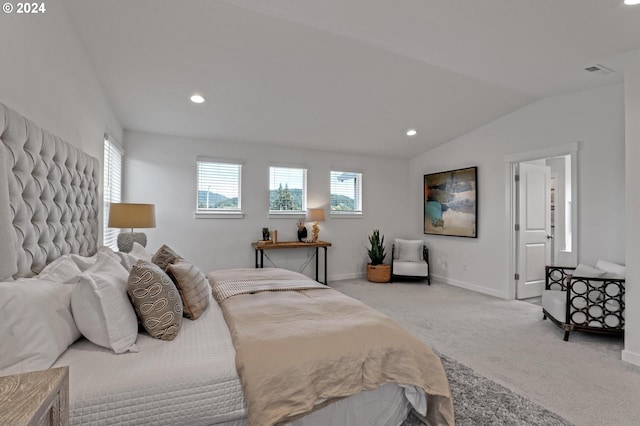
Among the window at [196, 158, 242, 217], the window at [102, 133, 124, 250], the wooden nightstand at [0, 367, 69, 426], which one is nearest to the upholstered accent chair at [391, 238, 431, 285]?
the window at [196, 158, 242, 217]

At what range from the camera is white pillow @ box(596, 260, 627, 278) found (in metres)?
3.05

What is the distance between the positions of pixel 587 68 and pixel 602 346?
2.68m

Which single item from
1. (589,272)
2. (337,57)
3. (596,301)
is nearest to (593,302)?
(596,301)

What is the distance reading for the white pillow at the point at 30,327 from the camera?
45.5 inches

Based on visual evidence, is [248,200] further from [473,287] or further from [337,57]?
[473,287]

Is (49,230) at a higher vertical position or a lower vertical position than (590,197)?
lower

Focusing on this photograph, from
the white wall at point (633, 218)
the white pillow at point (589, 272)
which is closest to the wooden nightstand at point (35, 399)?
the white wall at point (633, 218)

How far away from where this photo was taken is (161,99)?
368 cm

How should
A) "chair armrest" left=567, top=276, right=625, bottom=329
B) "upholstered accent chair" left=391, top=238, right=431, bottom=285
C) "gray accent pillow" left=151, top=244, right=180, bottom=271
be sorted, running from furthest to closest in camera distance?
"upholstered accent chair" left=391, top=238, right=431, bottom=285, "chair armrest" left=567, top=276, right=625, bottom=329, "gray accent pillow" left=151, top=244, right=180, bottom=271

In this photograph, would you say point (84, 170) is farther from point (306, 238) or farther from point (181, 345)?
point (306, 238)

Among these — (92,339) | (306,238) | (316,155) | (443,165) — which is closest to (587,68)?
(443,165)

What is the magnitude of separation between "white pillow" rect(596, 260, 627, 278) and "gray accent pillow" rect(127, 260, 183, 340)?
382 cm

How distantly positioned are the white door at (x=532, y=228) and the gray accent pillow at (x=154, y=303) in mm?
4695

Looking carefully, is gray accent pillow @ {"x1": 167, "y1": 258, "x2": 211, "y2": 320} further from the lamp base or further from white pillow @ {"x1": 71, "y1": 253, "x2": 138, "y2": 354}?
the lamp base
